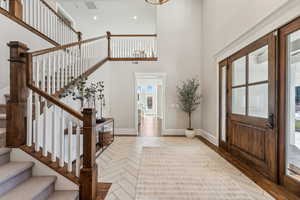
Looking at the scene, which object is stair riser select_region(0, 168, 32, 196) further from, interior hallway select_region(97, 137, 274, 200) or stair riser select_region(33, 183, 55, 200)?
interior hallway select_region(97, 137, 274, 200)

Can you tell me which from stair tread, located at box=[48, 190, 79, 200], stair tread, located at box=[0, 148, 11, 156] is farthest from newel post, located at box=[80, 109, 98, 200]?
stair tread, located at box=[0, 148, 11, 156]

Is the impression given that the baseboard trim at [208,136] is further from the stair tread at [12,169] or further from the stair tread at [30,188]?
the stair tread at [12,169]

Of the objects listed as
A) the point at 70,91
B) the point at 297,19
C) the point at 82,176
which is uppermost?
the point at 297,19

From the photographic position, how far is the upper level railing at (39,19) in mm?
3190

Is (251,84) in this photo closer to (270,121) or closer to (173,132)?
(270,121)

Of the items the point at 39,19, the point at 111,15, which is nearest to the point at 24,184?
the point at 39,19

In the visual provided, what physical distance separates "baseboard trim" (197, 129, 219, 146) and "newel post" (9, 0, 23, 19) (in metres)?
5.45

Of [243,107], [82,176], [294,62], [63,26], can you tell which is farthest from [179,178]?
[63,26]

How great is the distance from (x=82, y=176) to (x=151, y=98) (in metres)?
12.8

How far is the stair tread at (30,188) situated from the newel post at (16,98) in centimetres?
48

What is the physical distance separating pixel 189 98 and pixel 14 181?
467 centimetres

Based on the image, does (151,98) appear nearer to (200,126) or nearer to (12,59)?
(200,126)

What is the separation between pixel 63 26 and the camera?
5.11 meters

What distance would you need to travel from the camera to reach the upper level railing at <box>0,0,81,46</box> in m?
3.19
